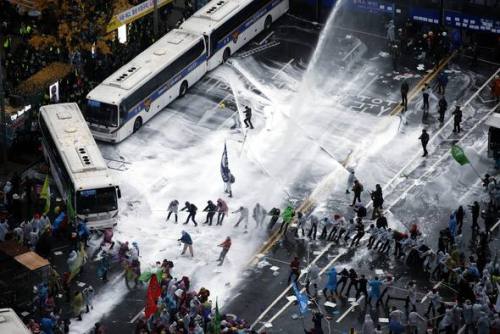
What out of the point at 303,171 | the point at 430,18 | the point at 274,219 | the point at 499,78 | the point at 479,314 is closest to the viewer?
the point at 479,314

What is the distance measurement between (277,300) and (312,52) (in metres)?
23.7

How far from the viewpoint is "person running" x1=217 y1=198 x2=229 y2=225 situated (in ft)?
188

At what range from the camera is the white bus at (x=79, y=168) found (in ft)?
186

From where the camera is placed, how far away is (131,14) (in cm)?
7000

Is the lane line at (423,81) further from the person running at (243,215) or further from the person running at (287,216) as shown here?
the person running at (243,215)

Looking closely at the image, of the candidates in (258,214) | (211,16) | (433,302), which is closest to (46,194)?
(258,214)

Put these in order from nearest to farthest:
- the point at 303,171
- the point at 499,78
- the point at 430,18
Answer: the point at 303,171 → the point at 499,78 → the point at 430,18

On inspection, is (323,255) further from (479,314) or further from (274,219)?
(479,314)

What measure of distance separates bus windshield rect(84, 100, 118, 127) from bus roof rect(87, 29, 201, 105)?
25 cm

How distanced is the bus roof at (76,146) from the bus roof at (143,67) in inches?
84.5

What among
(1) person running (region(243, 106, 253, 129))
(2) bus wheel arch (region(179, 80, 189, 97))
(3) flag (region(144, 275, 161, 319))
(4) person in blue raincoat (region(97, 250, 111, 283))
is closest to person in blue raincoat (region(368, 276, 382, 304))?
(3) flag (region(144, 275, 161, 319))

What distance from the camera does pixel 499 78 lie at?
67.7 m

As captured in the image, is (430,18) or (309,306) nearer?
(309,306)

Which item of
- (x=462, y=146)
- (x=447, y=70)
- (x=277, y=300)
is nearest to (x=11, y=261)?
(x=277, y=300)
